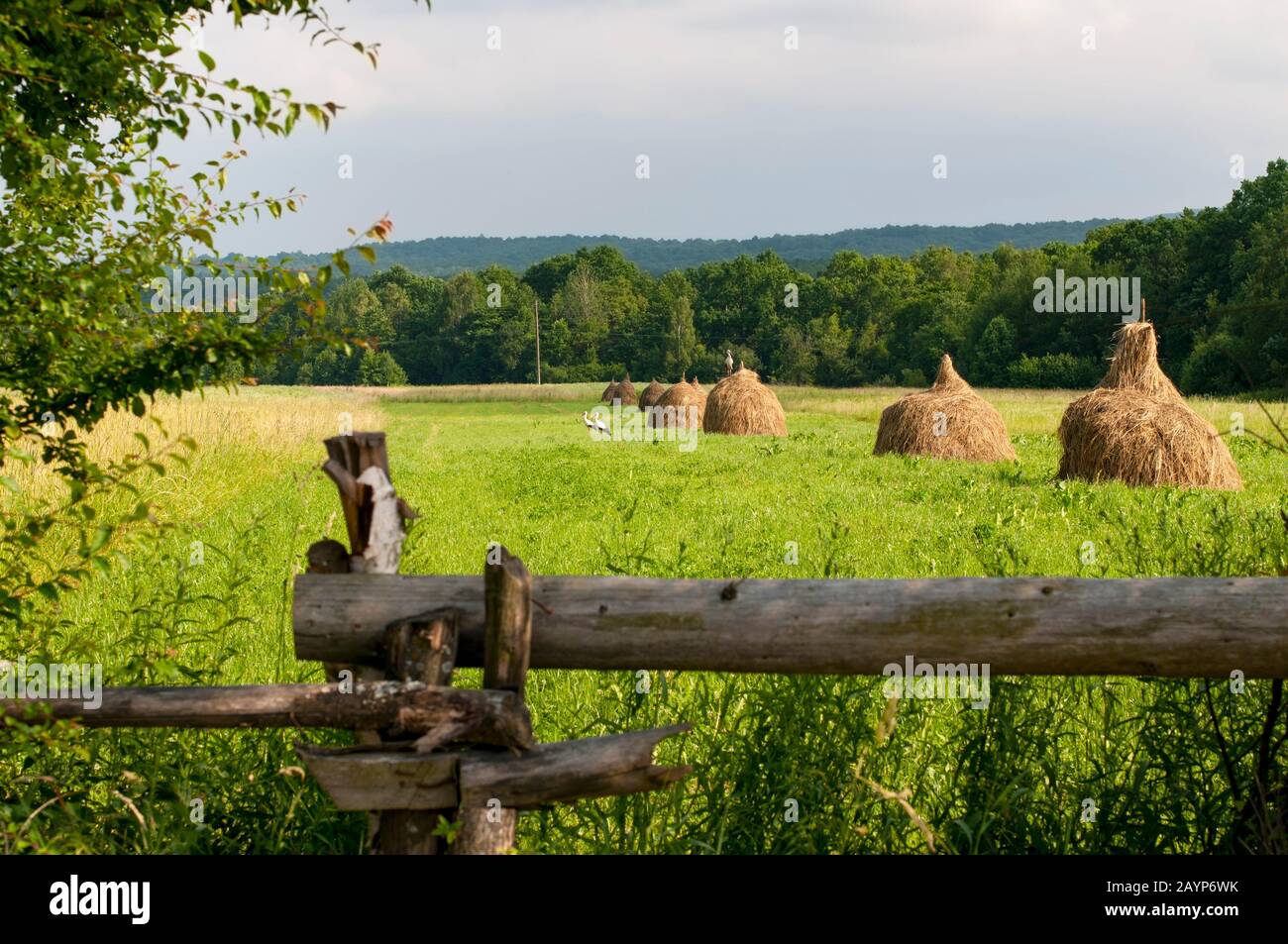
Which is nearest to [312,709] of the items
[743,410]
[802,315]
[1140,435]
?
[1140,435]

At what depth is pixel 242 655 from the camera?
6340 mm

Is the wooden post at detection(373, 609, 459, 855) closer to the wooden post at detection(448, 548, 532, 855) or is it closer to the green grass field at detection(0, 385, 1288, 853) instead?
the wooden post at detection(448, 548, 532, 855)

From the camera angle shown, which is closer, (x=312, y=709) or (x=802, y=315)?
(x=312, y=709)

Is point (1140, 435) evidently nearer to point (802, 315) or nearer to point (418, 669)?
point (418, 669)

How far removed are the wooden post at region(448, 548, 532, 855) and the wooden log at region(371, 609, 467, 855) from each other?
0.32 feet

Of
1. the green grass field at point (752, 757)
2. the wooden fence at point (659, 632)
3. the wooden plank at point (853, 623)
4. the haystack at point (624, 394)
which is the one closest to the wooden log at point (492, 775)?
the wooden fence at point (659, 632)

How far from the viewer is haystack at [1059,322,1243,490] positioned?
15750 millimetres

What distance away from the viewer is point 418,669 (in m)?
3.28

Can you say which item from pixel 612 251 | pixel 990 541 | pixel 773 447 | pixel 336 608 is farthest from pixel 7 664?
pixel 612 251

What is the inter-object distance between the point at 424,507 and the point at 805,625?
12.1 metres

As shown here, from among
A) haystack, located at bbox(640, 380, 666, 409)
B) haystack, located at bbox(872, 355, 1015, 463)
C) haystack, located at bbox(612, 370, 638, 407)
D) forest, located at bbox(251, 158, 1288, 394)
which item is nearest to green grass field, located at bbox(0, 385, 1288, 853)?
haystack, located at bbox(872, 355, 1015, 463)

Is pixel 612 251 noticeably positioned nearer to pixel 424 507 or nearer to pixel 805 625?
pixel 424 507

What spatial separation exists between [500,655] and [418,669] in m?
0.25

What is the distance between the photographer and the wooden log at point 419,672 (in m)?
3.27
